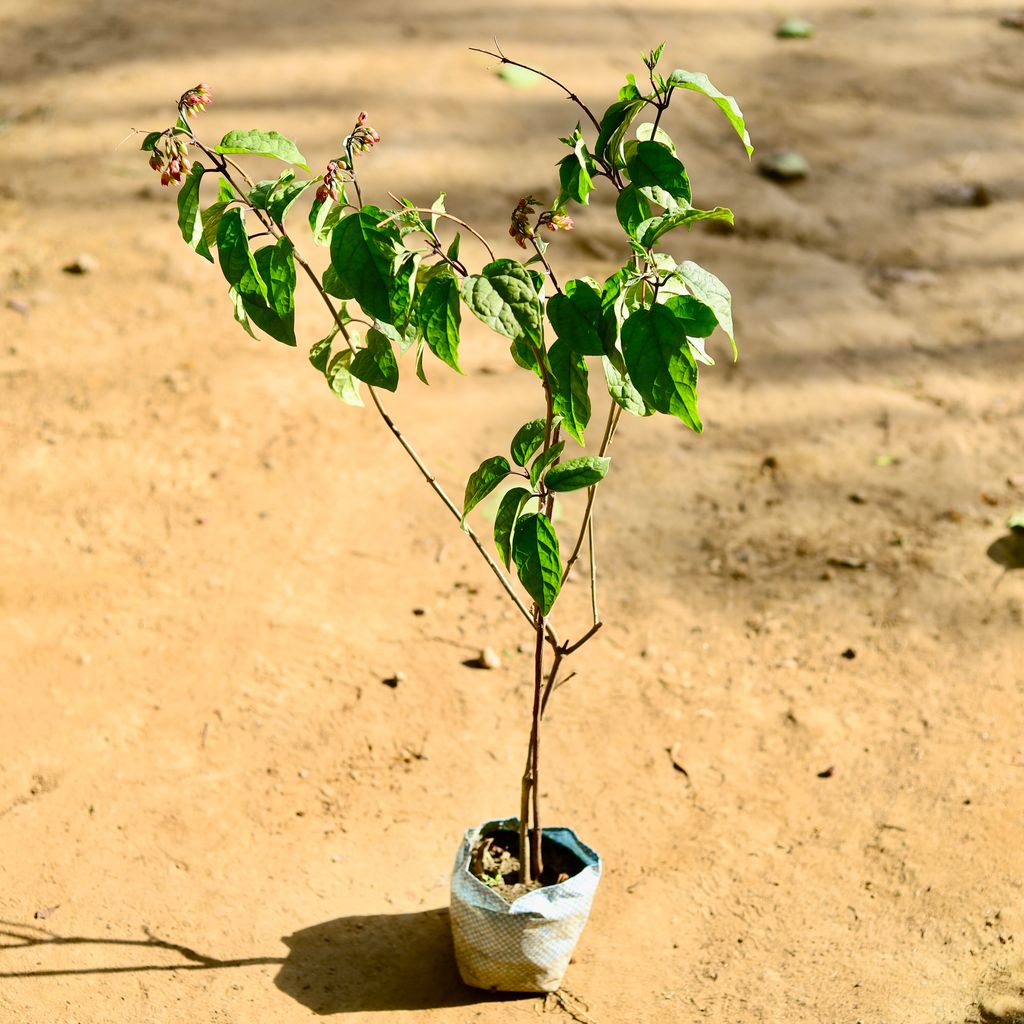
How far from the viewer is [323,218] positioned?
77.3 inches

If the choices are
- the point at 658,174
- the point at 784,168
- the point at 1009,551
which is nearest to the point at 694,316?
the point at 658,174

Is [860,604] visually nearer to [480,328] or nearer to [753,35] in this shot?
[480,328]

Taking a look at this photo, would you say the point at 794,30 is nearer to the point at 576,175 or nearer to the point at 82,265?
the point at 82,265

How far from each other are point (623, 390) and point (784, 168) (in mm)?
4124

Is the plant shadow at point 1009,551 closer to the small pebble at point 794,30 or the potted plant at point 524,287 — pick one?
the potted plant at point 524,287

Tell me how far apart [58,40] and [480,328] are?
304cm

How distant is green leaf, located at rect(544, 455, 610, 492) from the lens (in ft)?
6.52

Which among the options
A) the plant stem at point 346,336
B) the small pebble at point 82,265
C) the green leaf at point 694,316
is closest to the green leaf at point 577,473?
the plant stem at point 346,336

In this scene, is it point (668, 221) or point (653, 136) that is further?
point (653, 136)

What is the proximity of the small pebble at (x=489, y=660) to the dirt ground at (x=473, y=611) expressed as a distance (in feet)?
0.18

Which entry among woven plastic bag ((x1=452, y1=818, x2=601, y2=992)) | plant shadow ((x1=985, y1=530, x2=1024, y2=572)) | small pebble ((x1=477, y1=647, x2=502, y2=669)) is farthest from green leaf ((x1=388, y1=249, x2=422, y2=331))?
plant shadow ((x1=985, y1=530, x2=1024, y2=572))

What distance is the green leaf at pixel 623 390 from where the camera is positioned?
76.7 inches

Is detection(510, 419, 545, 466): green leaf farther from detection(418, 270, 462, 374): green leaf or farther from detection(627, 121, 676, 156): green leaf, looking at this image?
detection(627, 121, 676, 156): green leaf

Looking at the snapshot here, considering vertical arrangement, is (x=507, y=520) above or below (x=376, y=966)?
above
